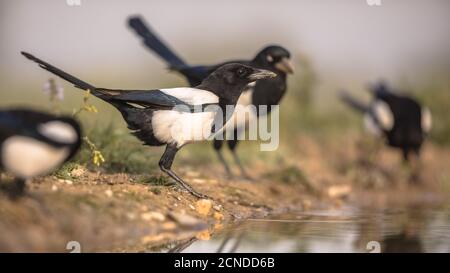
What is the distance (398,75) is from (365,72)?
8.13ft

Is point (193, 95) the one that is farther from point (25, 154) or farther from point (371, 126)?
point (371, 126)

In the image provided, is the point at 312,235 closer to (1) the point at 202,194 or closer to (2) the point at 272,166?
(1) the point at 202,194

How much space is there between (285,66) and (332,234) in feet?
9.72

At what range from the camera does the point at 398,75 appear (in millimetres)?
14805

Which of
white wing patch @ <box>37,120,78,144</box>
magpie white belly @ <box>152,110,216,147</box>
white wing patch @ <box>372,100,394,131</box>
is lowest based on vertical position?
white wing patch @ <box>372,100,394,131</box>

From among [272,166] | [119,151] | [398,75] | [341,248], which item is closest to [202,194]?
[119,151]

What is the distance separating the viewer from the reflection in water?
5387 mm

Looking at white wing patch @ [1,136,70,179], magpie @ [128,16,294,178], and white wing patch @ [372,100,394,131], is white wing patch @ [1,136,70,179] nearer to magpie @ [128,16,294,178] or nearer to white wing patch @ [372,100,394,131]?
magpie @ [128,16,294,178]

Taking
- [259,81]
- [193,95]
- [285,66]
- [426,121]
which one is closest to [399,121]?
[426,121]

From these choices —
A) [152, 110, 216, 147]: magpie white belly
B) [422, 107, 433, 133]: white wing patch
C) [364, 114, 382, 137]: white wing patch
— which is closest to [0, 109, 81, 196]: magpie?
[152, 110, 216, 147]: magpie white belly

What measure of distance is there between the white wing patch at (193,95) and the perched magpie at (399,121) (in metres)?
4.51

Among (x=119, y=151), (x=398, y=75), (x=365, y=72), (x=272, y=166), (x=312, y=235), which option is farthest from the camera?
(x=365, y=72)

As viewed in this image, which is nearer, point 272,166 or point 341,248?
point 341,248

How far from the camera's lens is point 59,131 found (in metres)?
5.04
